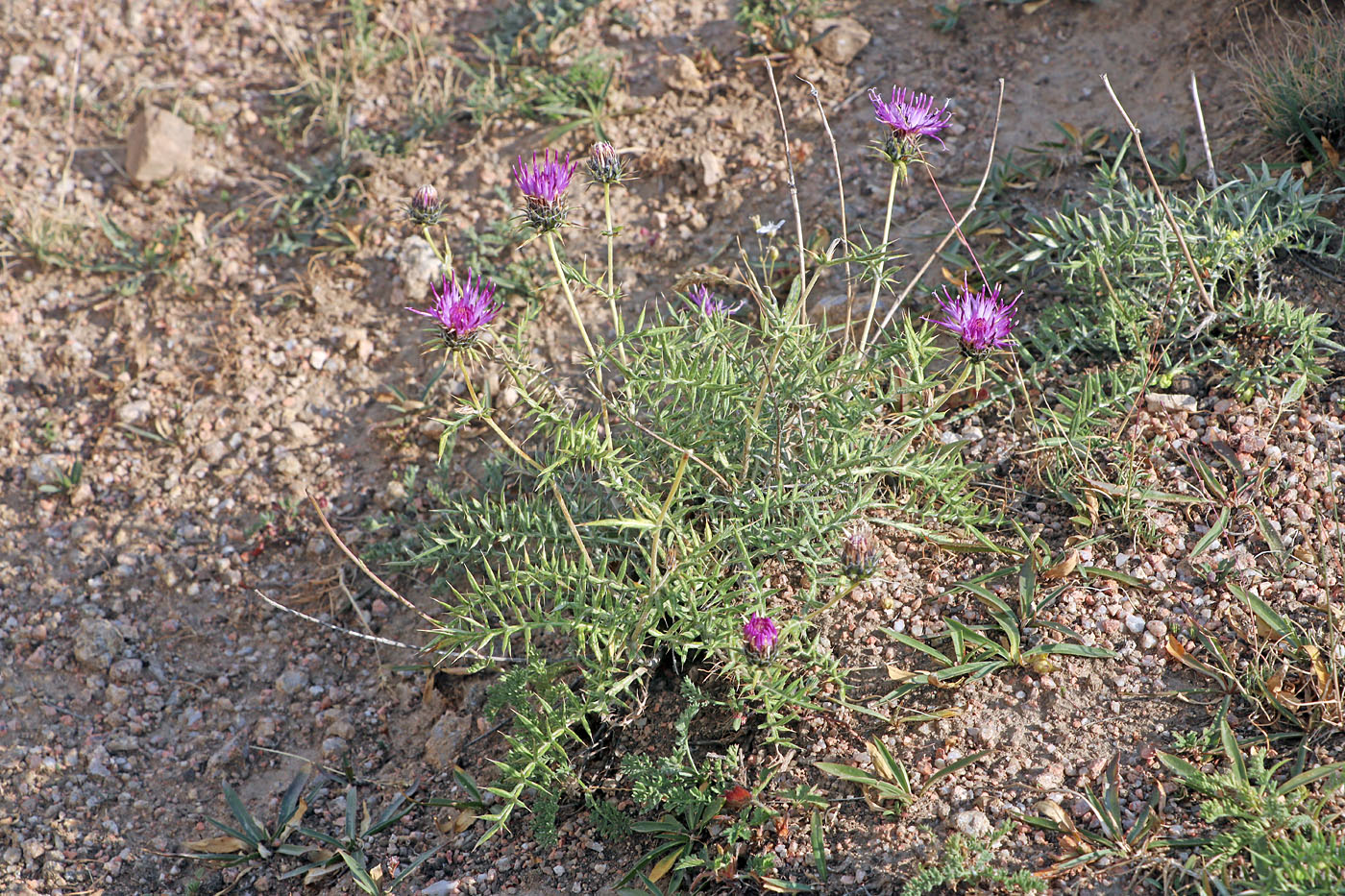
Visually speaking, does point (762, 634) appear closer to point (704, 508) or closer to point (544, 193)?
point (704, 508)

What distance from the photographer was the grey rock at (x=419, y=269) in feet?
12.4

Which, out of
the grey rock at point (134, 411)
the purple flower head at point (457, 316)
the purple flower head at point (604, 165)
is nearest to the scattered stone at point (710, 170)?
the purple flower head at point (604, 165)

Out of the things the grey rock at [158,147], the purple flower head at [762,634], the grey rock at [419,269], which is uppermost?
the grey rock at [158,147]

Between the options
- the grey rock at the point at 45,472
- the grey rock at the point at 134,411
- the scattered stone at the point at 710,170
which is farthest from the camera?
the scattered stone at the point at 710,170

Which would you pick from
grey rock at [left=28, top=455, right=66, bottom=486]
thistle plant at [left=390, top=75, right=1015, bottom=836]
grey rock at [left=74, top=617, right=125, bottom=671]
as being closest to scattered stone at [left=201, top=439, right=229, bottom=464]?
grey rock at [left=28, top=455, right=66, bottom=486]

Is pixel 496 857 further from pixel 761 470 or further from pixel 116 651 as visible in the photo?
pixel 116 651

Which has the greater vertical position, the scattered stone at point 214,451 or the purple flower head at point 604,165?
the purple flower head at point 604,165

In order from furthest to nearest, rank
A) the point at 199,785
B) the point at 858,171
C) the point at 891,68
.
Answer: the point at 891,68
the point at 858,171
the point at 199,785

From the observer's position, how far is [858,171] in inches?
153

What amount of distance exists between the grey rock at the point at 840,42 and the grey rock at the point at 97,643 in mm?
3259

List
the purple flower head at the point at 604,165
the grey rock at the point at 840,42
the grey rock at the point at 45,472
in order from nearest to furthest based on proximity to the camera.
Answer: the purple flower head at the point at 604,165 → the grey rock at the point at 45,472 → the grey rock at the point at 840,42

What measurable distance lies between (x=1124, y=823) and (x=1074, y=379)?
1333mm

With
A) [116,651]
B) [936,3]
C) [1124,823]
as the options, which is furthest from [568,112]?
[1124,823]

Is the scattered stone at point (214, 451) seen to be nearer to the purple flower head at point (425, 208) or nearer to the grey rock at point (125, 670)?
the grey rock at point (125, 670)
